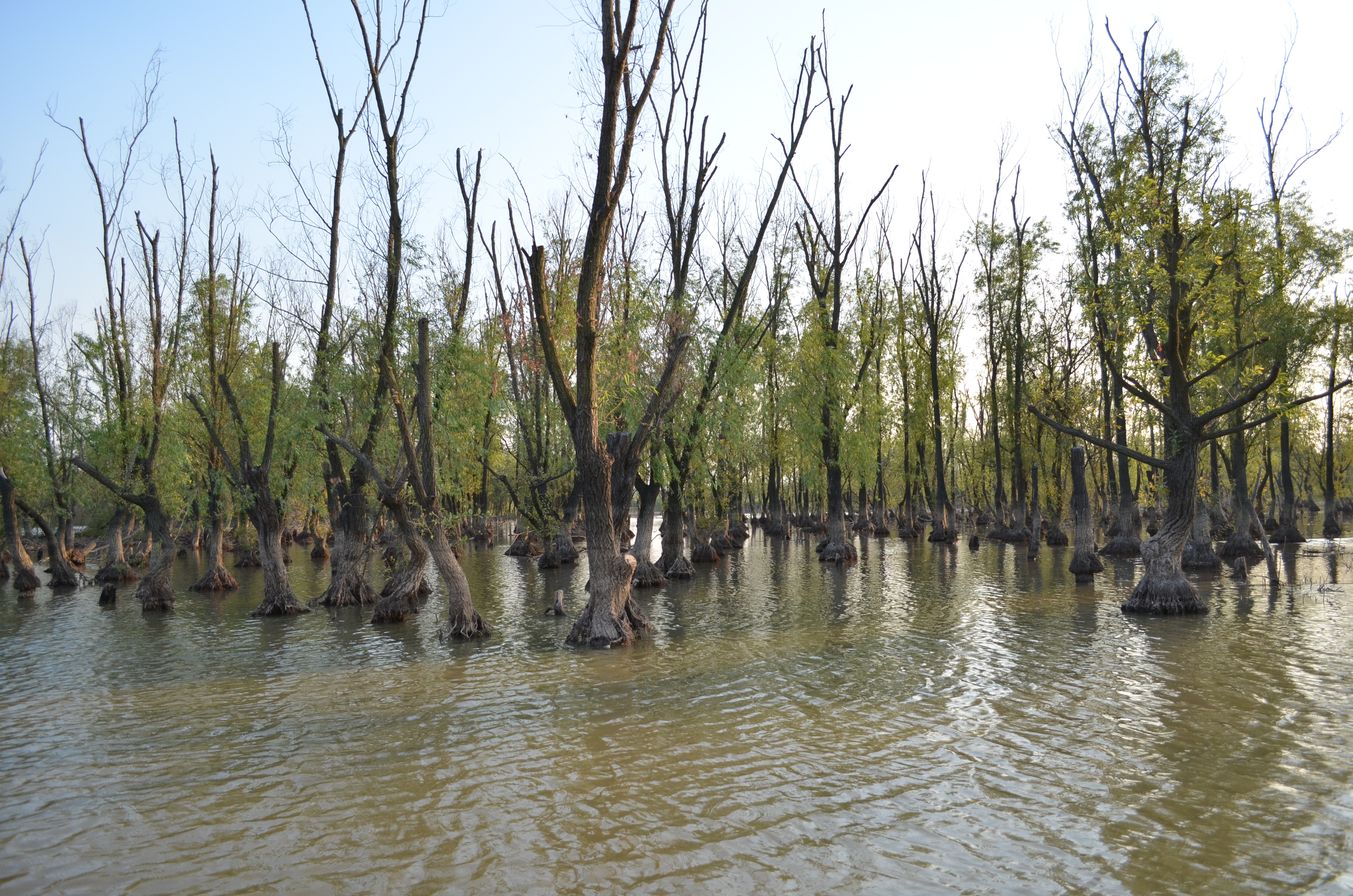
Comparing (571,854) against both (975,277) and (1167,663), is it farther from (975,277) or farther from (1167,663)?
(975,277)

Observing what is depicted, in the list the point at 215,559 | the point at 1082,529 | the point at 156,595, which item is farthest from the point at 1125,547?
the point at 215,559

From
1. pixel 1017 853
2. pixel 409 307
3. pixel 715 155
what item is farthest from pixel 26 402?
pixel 1017 853

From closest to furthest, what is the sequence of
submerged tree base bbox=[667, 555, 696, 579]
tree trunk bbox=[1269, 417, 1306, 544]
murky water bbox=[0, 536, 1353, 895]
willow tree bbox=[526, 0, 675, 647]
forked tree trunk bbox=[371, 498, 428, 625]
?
1. murky water bbox=[0, 536, 1353, 895]
2. willow tree bbox=[526, 0, 675, 647]
3. forked tree trunk bbox=[371, 498, 428, 625]
4. submerged tree base bbox=[667, 555, 696, 579]
5. tree trunk bbox=[1269, 417, 1306, 544]

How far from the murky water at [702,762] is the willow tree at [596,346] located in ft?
3.07

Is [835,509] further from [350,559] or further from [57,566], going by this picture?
[57,566]

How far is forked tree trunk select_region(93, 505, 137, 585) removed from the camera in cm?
2681

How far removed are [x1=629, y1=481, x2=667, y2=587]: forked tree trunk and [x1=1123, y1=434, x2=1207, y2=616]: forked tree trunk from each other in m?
9.97

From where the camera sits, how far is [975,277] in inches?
1591

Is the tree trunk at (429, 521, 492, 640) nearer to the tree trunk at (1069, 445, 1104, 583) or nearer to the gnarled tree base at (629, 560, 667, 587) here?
the gnarled tree base at (629, 560, 667, 587)

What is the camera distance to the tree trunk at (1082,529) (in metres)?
23.0

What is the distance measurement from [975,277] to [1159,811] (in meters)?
37.7

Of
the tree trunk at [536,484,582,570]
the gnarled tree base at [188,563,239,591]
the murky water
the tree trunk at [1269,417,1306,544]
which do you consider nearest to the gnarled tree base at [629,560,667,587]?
the tree trunk at [536,484,582,570]

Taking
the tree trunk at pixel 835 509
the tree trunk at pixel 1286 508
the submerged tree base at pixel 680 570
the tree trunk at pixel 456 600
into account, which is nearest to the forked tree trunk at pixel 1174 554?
the submerged tree base at pixel 680 570

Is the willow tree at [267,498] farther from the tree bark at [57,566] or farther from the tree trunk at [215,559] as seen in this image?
the tree bark at [57,566]
